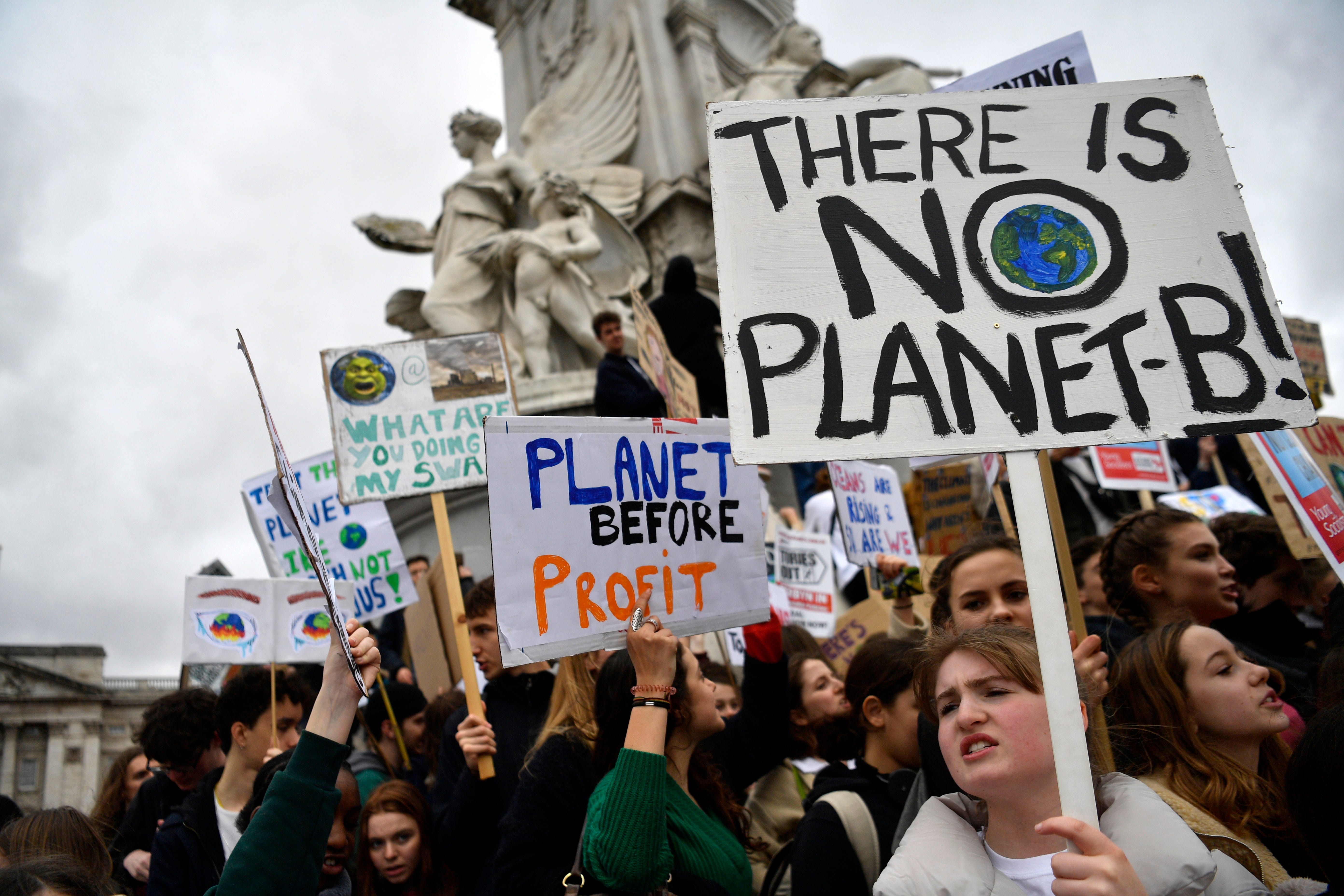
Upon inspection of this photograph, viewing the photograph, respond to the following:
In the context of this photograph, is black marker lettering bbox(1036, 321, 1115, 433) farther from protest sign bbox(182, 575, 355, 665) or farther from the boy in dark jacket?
protest sign bbox(182, 575, 355, 665)

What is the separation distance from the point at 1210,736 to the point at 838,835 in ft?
3.31

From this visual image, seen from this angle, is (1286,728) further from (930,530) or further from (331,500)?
(331,500)

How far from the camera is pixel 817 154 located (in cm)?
227

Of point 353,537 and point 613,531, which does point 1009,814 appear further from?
point 353,537

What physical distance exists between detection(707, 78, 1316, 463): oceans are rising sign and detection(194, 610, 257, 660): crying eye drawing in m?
4.02

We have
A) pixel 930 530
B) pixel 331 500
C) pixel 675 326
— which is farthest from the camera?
pixel 675 326

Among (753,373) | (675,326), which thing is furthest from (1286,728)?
(675,326)

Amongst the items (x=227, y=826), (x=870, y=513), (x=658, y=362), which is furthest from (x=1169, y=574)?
(x=227, y=826)

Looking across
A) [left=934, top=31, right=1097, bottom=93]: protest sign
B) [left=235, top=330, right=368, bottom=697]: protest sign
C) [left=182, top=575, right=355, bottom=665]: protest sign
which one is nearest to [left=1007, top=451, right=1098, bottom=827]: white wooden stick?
[left=235, top=330, right=368, bottom=697]: protest sign

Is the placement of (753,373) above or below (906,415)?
above

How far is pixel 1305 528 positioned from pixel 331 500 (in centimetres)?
508

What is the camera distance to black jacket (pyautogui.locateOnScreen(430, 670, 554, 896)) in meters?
→ 3.18

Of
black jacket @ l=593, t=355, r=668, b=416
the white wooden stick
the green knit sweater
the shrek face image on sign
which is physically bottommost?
the green knit sweater

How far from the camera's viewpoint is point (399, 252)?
13.4m
